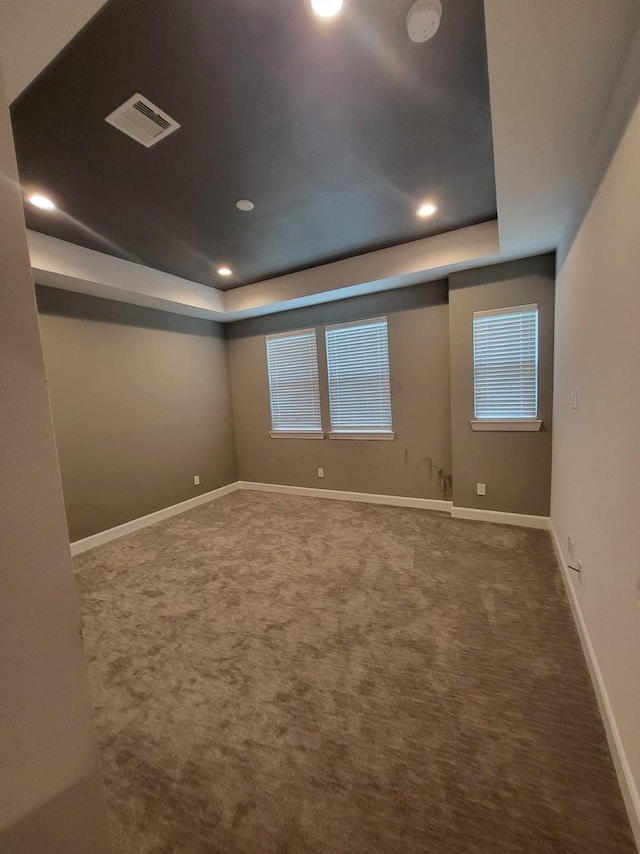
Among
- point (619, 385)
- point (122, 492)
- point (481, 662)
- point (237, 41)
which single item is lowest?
point (481, 662)

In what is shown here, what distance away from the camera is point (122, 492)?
369 cm

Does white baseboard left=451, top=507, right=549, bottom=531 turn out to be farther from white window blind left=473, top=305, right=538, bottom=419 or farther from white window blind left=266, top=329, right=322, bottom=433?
white window blind left=266, top=329, right=322, bottom=433

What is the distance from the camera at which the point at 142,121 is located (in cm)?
164

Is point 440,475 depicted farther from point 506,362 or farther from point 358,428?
point 506,362

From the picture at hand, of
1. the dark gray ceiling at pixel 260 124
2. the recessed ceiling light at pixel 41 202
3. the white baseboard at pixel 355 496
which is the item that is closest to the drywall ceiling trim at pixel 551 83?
the dark gray ceiling at pixel 260 124

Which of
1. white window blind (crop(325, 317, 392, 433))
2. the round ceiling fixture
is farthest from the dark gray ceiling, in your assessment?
white window blind (crop(325, 317, 392, 433))

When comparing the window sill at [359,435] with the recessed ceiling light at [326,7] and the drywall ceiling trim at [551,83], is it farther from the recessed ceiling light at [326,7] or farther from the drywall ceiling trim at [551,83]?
the recessed ceiling light at [326,7]

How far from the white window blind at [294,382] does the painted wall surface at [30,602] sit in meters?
3.90

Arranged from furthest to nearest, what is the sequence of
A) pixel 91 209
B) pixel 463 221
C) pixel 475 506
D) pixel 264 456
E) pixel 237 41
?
pixel 264 456, pixel 475 506, pixel 463 221, pixel 91 209, pixel 237 41

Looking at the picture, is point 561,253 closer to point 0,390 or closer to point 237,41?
Result: point 237,41

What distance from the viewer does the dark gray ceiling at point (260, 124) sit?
126 cm

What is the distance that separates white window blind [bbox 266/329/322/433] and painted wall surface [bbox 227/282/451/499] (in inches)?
4.0

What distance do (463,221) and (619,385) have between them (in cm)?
224

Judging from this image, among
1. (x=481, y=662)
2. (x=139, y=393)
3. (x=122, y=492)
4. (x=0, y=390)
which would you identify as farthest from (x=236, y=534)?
(x=0, y=390)
